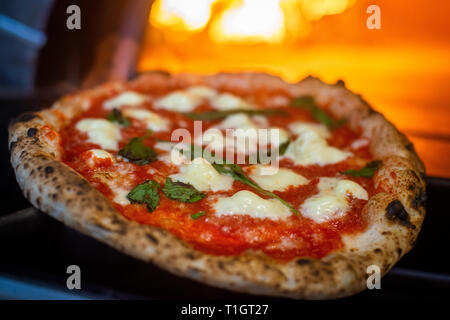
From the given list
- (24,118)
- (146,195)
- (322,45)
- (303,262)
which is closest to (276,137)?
(146,195)


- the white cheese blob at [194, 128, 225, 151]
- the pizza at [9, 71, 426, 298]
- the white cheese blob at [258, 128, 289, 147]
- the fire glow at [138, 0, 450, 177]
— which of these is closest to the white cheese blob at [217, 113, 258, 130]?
the pizza at [9, 71, 426, 298]

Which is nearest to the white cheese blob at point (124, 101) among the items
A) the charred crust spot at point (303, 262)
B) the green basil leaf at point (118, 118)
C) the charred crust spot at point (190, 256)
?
the green basil leaf at point (118, 118)

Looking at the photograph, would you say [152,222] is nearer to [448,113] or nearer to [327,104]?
[327,104]

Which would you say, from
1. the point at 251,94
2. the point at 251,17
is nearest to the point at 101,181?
the point at 251,94

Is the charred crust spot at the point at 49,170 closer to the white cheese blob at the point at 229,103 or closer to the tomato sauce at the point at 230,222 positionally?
the tomato sauce at the point at 230,222

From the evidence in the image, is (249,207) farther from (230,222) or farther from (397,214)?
(397,214)
